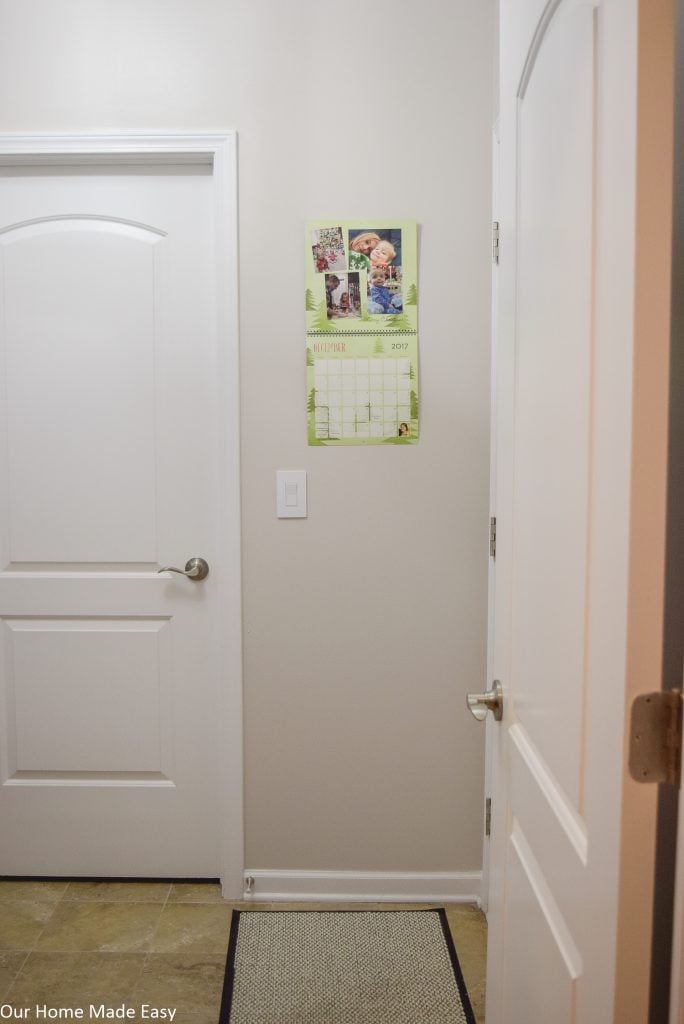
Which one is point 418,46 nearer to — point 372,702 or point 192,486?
point 192,486

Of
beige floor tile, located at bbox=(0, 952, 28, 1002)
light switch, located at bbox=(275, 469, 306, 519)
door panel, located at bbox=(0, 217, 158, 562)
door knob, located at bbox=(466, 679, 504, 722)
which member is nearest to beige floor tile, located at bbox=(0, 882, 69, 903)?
beige floor tile, located at bbox=(0, 952, 28, 1002)

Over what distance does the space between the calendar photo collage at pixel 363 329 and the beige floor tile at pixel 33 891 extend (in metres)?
1.54

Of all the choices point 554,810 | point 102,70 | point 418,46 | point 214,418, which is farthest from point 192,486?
point 554,810

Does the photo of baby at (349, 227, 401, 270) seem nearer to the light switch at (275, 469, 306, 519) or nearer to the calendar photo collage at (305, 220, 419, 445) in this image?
the calendar photo collage at (305, 220, 419, 445)

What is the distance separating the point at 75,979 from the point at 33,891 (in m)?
0.45

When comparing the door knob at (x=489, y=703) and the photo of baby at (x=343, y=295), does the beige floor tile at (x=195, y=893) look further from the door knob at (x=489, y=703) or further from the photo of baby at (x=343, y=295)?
the photo of baby at (x=343, y=295)

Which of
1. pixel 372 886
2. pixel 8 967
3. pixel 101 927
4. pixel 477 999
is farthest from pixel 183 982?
pixel 477 999

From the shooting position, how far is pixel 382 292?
1963 millimetres

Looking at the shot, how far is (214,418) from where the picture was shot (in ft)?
6.76

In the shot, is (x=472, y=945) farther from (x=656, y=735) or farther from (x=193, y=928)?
(x=656, y=735)

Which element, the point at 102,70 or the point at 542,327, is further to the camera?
the point at 102,70

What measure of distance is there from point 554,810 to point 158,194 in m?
1.88

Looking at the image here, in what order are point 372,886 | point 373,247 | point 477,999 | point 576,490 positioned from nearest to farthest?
point 576,490, point 477,999, point 373,247, point 372,886

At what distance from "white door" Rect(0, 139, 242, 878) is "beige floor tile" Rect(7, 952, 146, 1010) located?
352 mm
